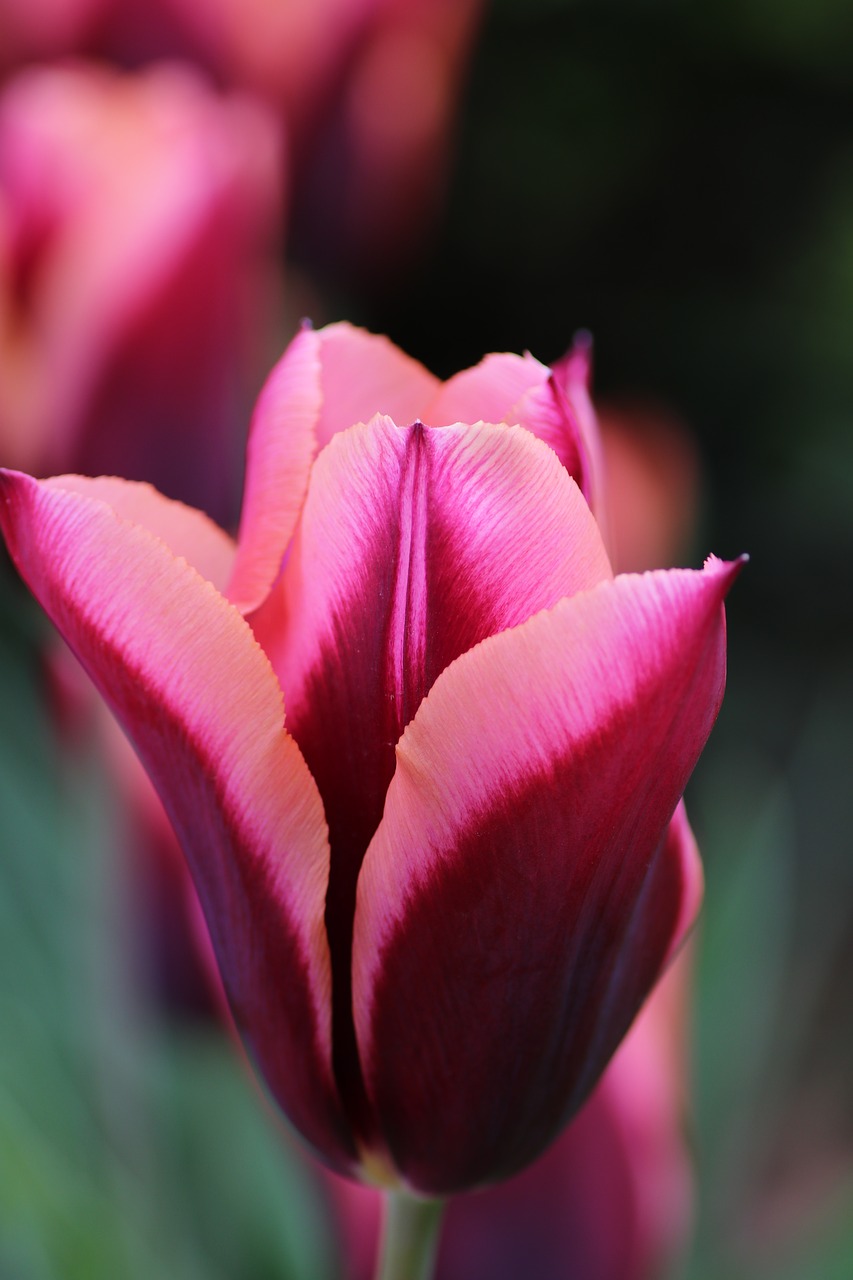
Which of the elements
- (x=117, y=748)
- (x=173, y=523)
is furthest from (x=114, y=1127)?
(x=173, y=523)

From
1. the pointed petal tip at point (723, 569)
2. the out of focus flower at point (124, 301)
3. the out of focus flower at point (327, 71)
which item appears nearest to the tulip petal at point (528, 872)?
the pointed petal tip at point (723, 569)

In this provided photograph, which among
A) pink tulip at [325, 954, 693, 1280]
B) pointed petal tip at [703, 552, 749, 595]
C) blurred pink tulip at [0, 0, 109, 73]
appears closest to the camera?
pointed petal tip at [703, 552, 749, 595]

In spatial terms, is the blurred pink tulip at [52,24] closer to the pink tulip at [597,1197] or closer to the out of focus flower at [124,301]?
the out of focus flower at [124,301]

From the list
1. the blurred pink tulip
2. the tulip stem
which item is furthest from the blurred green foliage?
the blurred pink tulip

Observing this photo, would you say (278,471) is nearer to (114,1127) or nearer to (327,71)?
(114,1127)

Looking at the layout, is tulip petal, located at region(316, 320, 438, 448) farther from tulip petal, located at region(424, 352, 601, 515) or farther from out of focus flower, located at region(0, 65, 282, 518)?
out of focus flower, located at region(0, 65, 282, 518)

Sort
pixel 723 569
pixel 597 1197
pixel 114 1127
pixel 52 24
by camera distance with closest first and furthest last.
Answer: pixel 723 569
pixel 597 1197
pixel 114 1127
pixel 52 24
